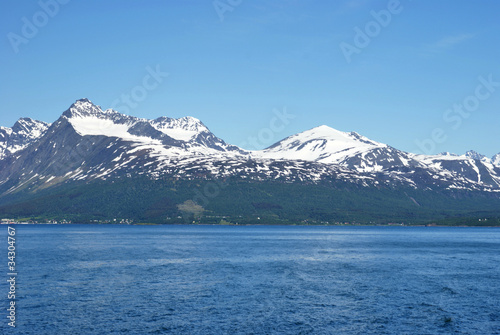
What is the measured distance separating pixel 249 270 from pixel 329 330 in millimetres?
63910

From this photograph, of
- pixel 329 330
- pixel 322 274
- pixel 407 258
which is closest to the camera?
pixel 329 330

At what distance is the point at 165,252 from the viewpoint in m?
192

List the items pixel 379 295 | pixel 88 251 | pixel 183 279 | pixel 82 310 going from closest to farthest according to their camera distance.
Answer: pixel 82 310, pixel 379 295, pixel 183 279, pixel 88 251

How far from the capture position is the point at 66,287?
11144 cm

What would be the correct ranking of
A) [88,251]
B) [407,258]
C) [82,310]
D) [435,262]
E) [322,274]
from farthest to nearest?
[88,251] → [407,258] → [435,262] → [322,274] → [82,310]

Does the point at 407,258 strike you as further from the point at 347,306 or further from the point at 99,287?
the point at 99,287

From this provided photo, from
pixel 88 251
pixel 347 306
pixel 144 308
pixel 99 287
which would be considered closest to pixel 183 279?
pixel 99 287

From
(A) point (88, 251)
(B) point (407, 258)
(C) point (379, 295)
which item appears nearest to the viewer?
(C) point (379, 295)

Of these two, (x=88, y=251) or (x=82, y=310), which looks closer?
(x=82, y=310)

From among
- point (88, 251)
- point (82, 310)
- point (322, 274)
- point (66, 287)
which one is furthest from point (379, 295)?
point (88, 251)

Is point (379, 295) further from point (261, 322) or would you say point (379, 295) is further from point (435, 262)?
point (435, 262)

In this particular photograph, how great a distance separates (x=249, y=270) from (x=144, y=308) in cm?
5290

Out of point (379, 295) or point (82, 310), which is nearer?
point (82, 310)

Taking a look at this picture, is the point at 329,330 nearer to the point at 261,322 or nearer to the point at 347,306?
the point at 261,322
